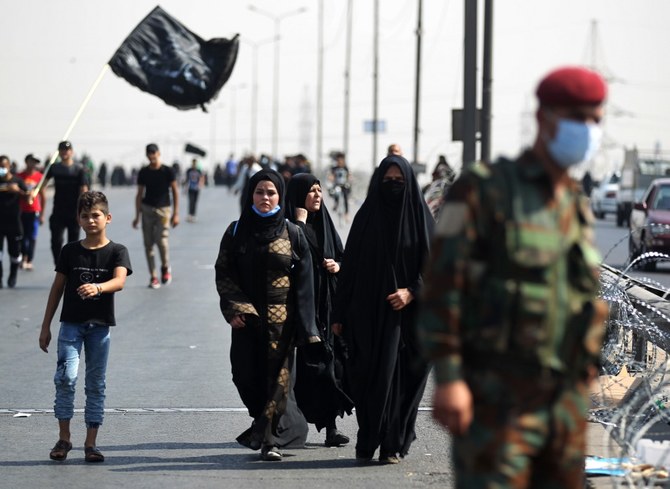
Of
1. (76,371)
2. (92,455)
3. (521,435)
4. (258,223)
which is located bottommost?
(92,455)

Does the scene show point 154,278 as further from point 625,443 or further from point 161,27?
point 625,443

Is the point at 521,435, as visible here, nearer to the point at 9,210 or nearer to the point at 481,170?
the point at 481,170

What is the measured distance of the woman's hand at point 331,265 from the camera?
9.12m

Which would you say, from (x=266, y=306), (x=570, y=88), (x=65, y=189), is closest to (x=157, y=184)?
(x=65, y=189)

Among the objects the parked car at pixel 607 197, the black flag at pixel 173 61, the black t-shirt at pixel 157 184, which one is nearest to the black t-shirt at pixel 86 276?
the black flag at pixel 173 61

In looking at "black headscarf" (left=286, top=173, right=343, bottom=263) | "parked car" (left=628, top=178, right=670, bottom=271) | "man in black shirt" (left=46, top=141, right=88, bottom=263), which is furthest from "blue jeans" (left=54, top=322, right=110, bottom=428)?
"parked car" (left=628, top=178, right=670, bottom=271)

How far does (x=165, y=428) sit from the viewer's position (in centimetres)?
939

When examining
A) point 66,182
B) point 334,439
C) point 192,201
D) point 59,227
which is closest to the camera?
point 334,439

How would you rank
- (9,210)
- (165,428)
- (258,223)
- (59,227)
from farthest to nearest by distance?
(9,210)
(59,227)
(165,428)
(258,223)

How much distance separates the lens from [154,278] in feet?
65.1

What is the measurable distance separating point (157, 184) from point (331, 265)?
10687mm

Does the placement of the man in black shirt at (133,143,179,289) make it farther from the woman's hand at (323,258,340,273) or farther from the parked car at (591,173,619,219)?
the parked car at (591,173,619,219)

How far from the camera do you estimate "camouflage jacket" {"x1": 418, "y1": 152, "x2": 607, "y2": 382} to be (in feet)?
14.2

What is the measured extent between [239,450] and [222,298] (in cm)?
98
